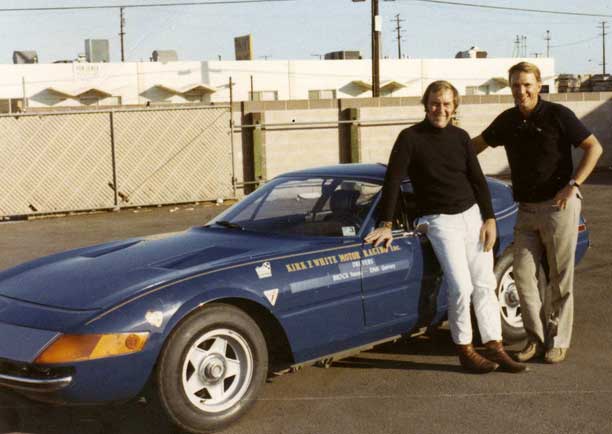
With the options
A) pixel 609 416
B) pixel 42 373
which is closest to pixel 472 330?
pixel 609 416

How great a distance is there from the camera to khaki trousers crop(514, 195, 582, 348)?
5621 mm

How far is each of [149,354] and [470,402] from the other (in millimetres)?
1890

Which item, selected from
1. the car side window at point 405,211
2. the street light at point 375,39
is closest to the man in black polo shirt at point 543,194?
the car side window at point 405,211

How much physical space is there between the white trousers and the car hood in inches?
37.8

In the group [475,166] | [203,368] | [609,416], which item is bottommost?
[609,416]

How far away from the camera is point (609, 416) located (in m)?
4.66

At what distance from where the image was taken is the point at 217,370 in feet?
14.9

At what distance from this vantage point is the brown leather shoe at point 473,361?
5.41 meters

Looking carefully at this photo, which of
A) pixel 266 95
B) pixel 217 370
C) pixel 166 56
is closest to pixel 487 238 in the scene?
pixel 217 370

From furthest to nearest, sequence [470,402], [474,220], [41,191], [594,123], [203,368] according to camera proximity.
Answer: [594,123], [41,191], [474,220], [470,402], [203,368]

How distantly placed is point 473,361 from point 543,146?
1.46 m

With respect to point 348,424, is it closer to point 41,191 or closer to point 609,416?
point 609,416

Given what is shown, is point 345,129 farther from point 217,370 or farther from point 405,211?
point 217,370

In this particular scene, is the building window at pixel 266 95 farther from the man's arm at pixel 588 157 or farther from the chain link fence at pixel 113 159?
the man's arm at pixel 588 157
